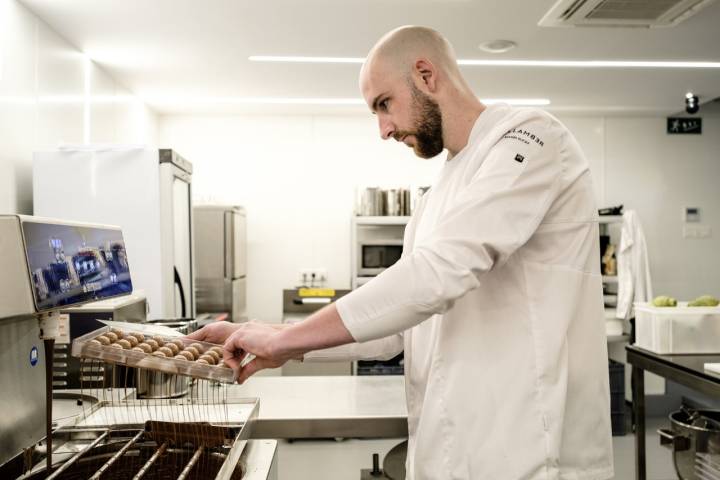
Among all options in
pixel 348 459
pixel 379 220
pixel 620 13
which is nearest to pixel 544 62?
pixel 620 13

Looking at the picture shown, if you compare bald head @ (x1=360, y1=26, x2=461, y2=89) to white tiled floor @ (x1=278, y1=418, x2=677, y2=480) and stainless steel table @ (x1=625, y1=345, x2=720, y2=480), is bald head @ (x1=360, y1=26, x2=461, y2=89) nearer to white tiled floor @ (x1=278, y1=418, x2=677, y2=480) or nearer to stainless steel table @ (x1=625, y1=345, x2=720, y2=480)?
stainless steel table @ (x1=625, y1=345, x2=720, y2=480)

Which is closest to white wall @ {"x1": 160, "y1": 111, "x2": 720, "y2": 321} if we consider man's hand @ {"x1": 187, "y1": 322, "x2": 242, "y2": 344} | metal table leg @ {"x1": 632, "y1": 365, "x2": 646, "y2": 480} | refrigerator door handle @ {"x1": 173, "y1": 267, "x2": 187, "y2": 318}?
refrigerator door handle @ {"x1": 173, "y1": 267, "x2": 187, "y2": 318}

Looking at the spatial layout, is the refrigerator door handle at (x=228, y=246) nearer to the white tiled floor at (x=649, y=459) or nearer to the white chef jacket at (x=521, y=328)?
the white tiled floor at (x=649, y=459)

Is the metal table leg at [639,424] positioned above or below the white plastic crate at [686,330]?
below

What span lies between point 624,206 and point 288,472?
13.9ft

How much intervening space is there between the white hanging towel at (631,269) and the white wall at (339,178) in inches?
28.3

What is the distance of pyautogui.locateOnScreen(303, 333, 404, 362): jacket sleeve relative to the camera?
149 centimetres

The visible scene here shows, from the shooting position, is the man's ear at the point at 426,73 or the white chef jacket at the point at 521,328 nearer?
the white chef jacket at the point at 521,328

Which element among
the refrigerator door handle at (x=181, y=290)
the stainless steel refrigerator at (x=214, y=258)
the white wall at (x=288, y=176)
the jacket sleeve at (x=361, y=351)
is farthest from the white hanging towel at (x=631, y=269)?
the jacket sleeve at (x=361, y=351)

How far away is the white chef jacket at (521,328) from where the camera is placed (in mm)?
1089

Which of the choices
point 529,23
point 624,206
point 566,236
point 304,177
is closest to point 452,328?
point 566,236

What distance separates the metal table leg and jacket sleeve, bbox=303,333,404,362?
2.16 meters

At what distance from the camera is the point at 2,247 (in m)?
1.08

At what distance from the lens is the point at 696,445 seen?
279 centimetres
